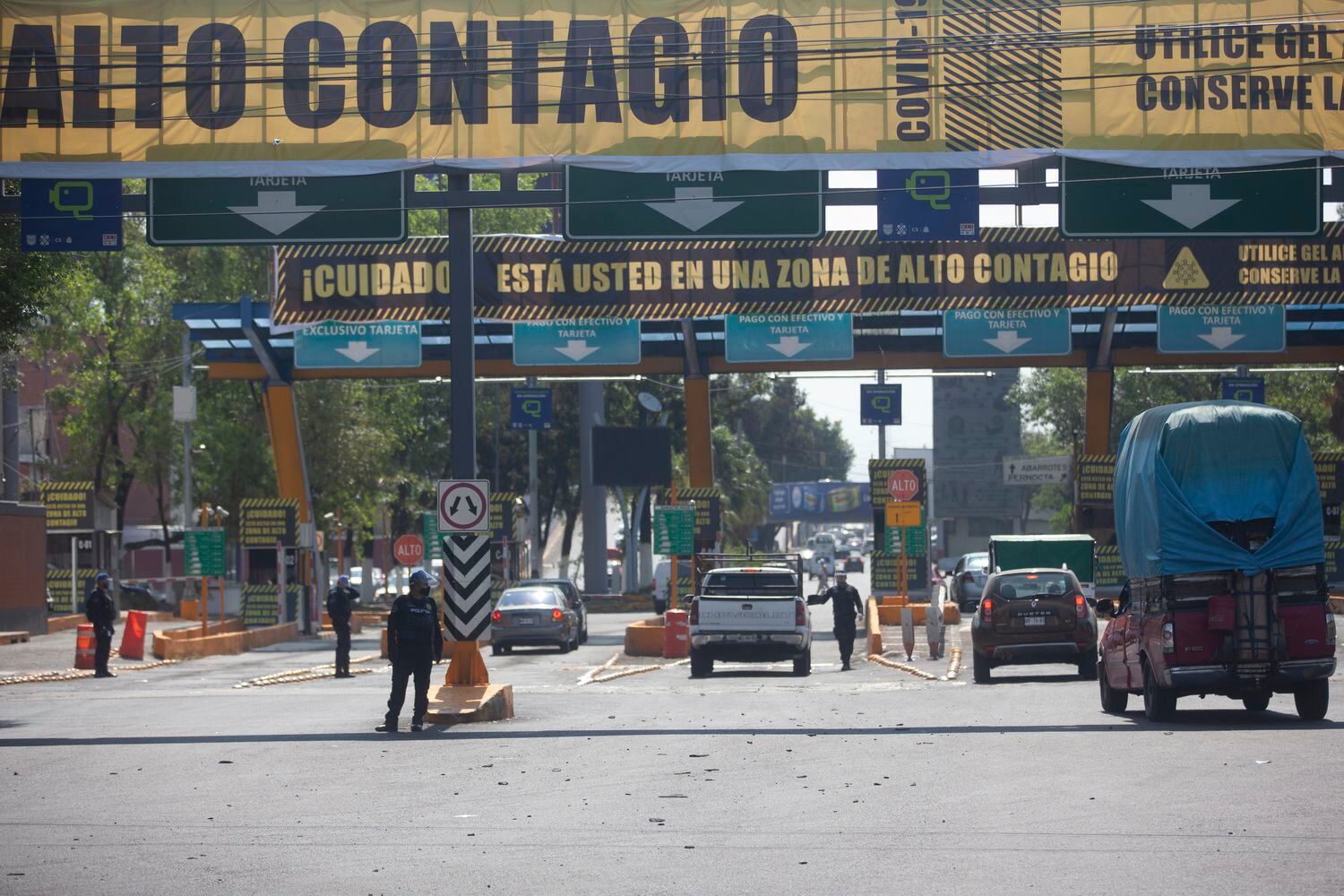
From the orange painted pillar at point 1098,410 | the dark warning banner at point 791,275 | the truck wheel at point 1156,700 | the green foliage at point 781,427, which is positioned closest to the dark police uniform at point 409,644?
the truck wheel at point 1156,700

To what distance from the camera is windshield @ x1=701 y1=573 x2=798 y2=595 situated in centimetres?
2878

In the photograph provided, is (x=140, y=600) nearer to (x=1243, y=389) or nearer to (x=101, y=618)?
(x=101, y=618)

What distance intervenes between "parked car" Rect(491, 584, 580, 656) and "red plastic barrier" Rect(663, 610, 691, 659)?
2.77m

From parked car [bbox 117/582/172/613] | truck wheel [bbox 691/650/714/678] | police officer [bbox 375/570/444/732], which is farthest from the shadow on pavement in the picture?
parked car [bbox 117/582/172/613]

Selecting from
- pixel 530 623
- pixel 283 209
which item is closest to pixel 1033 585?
pixel 283 209

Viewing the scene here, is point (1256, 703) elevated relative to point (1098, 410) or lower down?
lower down

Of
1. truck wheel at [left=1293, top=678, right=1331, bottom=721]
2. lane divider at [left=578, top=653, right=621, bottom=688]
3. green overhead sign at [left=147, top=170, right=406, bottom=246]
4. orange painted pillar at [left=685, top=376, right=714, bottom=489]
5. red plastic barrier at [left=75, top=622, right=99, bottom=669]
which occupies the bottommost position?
lane divider at [left=578, top=653, right=621, bottom=688]

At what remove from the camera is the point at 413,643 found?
57.0ft

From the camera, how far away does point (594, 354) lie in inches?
1603

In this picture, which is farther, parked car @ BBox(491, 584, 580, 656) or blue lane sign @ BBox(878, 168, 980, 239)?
parked car @ BBox(491, 584, 580, 656)

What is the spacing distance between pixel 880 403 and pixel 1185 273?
11.8 metres

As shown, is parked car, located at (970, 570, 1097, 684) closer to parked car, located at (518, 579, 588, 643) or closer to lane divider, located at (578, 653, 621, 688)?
lane divider, located at (578, 653, 621, 688)

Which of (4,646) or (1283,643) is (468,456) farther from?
(4,646)

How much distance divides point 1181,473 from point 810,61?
22.1 feet
